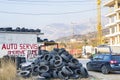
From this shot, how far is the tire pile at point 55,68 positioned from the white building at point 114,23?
67.4 m

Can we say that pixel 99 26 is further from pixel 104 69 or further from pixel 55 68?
pixel 55 68

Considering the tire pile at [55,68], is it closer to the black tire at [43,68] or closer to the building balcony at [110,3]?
the black tire at [43,68]

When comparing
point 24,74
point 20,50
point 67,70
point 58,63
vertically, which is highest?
point 20,50

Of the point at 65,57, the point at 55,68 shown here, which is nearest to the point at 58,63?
the point at 55,68

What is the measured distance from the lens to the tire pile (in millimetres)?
21484

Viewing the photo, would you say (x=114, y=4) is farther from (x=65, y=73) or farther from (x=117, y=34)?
(x=65, y=73)

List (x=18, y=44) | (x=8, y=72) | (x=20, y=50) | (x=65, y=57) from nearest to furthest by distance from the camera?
(x=8, y=72)
(x=65, y=57)
(x=20, y=50)
(x=18, y=44)

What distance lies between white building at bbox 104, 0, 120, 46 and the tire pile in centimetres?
6736

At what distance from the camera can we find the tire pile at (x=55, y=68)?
21.5 meters

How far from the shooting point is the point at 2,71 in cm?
1714

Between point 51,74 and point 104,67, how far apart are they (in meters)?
6.83

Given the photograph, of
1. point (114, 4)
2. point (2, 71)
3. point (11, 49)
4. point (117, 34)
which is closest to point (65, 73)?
point (2, 71)

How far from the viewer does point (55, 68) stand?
2247 centimetres

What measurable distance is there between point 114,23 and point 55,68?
251 ft
